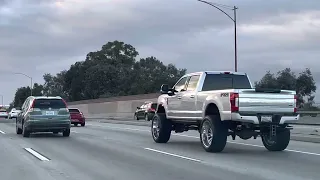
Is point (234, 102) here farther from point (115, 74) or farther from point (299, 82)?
point (115, 74)

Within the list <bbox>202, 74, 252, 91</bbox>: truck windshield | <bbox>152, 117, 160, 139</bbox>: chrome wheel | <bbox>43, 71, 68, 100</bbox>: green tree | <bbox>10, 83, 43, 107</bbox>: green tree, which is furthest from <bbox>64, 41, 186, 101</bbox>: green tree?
<bbox>202, 74, 252, 91</bbox>: truck windshield

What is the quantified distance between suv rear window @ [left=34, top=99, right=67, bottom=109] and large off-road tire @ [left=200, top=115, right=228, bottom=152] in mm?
10209

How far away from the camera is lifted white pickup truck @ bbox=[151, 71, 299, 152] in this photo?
15.3 metres

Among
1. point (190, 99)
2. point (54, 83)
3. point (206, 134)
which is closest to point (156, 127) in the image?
point (190, 99)

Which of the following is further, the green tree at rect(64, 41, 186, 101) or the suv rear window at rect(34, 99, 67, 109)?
the green tree at rect(64, 41, 186, 101)

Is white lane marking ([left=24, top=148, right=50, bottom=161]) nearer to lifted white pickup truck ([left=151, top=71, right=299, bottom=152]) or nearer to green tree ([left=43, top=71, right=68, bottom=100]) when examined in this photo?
lifted white pickup truck ([left=151, top=71, right=299, bottom=152])

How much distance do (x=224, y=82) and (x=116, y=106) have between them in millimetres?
57069

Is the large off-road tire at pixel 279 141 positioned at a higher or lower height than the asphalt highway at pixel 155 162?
higher

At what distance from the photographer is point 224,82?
1848cm

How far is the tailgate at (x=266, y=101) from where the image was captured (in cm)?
1525

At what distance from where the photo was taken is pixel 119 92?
104 meters

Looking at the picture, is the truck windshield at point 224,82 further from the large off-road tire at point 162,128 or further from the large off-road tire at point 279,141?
the large off-road tire at point 162,128

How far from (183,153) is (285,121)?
3.12 meters

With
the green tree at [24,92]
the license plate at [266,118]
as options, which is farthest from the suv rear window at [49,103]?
the green tree at [24,92]
